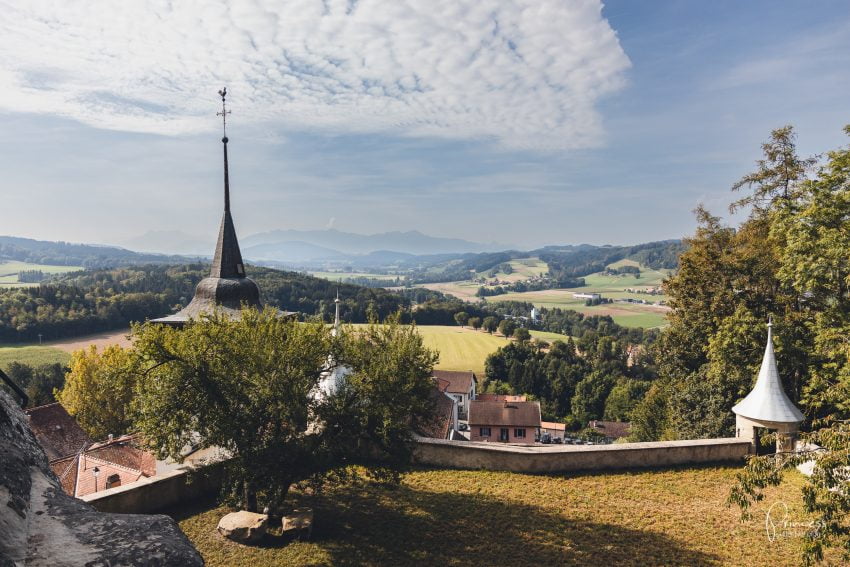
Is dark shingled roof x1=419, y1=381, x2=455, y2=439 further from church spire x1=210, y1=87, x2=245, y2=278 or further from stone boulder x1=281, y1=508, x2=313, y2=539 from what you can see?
church spire x1=210, y1=87, x2=245, y2=278

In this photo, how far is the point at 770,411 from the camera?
14.0 metres

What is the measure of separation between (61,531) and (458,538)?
9.91 m

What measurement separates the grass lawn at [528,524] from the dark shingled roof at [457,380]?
59623mm

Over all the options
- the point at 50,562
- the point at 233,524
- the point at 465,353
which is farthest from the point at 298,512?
the point at 465,353

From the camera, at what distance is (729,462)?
573 inches

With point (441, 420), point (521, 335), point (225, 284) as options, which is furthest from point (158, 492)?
point (521, 335)

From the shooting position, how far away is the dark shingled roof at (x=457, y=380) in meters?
73.5

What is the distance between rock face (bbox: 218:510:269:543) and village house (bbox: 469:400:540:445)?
41.8 m

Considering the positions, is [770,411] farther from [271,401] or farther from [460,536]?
[271,401]

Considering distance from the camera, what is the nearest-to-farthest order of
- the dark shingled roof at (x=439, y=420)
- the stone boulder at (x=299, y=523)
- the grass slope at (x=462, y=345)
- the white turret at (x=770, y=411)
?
the stone boulder at (x=299, y=523)
the dark shingled roof at (x=439, y=420)
the white turret at (x=770, y=411)
the grass slope at (x=462, y=345)

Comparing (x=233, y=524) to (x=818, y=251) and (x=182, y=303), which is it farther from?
(x=182, y=303)

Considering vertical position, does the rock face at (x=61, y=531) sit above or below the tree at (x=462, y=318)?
above

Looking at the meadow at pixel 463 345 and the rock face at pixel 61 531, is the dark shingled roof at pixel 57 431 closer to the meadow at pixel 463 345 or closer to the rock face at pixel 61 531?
the rock face at pixel 61 531

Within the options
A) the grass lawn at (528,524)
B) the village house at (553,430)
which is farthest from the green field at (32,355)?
the grass lawn at (528,524)
